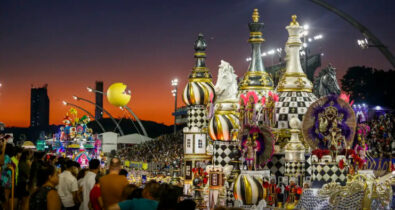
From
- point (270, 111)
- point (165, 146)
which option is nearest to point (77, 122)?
point (165, 146)

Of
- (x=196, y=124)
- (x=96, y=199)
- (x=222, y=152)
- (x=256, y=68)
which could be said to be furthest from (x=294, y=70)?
(x=96, y=199)

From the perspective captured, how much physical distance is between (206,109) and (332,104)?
24.6 ft

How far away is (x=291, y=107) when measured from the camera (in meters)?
22.0

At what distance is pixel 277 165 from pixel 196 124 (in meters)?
5.04

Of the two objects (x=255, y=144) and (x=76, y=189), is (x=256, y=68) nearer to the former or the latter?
(x=255, y=144)

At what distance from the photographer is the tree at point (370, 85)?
203ft

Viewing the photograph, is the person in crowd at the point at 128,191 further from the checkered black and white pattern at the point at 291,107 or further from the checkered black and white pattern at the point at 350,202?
the checkered black and white pattern at the point at 291,107

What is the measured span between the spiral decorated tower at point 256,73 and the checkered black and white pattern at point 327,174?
6350 mm

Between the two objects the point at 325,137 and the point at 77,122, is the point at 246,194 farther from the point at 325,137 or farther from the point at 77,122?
the point at 77,122

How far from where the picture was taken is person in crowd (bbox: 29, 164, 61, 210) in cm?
1229

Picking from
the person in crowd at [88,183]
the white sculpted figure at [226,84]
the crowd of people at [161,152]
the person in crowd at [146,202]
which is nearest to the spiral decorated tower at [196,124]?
the white sculpted figure at [226,84]

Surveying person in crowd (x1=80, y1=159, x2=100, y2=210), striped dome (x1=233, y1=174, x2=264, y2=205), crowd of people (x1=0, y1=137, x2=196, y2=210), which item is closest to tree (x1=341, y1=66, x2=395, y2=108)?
striped dome (x1=233, y1=174, x2=264, y2=205)

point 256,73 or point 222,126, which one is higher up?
point 256,73

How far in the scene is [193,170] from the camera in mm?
24953
